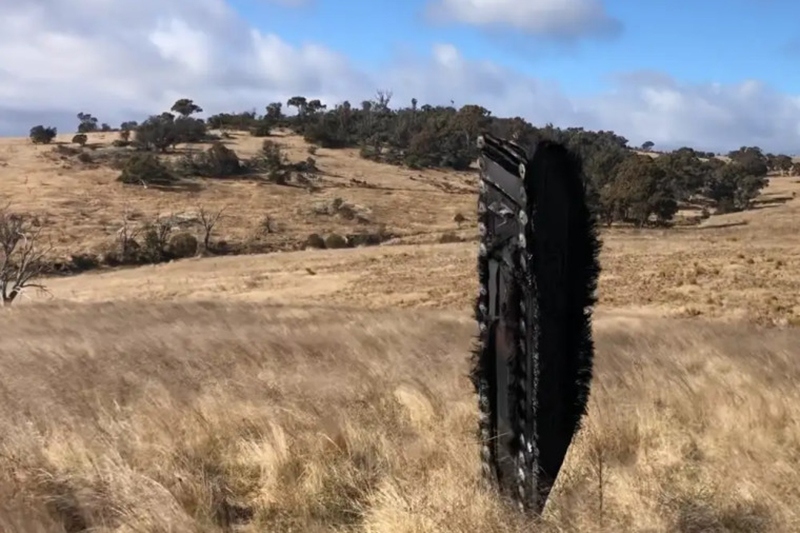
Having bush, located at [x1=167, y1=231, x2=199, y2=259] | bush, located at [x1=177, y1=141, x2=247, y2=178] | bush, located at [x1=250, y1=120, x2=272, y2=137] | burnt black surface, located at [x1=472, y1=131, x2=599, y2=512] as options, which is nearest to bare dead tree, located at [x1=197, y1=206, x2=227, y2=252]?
bush, located at [x1=167, y1=231, x2=199, y2=259]

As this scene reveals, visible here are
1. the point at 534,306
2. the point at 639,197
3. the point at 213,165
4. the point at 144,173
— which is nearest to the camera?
the point at 534,306

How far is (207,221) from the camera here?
51062mm

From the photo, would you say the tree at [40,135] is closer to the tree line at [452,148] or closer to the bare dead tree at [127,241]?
the tree line at [452,148]

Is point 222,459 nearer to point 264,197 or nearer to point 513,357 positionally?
point 513,357

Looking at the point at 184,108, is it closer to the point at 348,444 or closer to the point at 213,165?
the point at 213,165

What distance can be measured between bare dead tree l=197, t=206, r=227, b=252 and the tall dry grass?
40354 mm

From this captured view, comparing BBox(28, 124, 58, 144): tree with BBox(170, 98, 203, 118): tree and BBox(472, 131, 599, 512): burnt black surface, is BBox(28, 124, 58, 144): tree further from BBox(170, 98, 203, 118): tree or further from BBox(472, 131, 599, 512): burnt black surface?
BBox(472, 131, 599, 512): burnt black surface

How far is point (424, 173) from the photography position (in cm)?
7769

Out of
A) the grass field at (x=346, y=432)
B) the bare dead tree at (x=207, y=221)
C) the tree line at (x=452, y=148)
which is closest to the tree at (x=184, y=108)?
the tree line at (x=452, y=148)

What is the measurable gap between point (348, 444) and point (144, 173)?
63178mm

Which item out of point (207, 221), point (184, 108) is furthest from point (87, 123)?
point (207, 221)

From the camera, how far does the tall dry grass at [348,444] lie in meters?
3.49

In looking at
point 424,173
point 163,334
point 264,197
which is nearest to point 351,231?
point 264,197

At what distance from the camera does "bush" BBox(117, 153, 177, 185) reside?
63719mm
